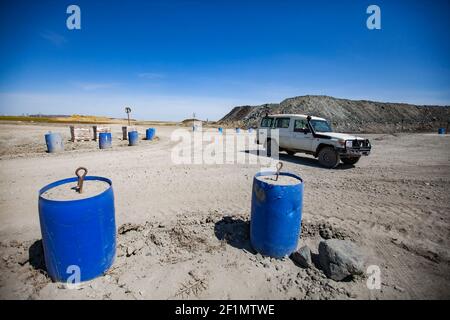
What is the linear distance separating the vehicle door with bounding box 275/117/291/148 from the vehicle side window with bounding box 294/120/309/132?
36 centimetres

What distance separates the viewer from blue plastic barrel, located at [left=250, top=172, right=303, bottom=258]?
2883mm

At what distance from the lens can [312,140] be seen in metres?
8.95

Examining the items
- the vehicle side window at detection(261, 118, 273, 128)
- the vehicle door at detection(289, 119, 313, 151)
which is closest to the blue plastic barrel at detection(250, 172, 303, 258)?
the vehicle door at detection(289, 119, 313, 151)

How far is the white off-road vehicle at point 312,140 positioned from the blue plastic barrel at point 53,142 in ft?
32.6

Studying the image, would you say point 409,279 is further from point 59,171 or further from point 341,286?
point 59,171

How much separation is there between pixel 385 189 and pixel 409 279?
3.81 m

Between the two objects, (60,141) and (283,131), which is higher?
(283,131)

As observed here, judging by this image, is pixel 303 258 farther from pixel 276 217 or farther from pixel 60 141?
pixel 60 141

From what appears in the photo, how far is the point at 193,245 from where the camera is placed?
3406 millimetres

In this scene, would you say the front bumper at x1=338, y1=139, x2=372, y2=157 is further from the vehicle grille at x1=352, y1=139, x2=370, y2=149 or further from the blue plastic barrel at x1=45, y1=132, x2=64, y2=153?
the blue plastic barrel at x1=45, y1=132, x2=64, y2=153

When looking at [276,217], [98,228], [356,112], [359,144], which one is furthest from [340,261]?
[356,112]

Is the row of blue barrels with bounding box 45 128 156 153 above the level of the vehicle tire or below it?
above

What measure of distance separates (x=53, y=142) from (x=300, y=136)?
1162 centimetres

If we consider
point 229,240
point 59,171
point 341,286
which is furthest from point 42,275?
point 59,171
